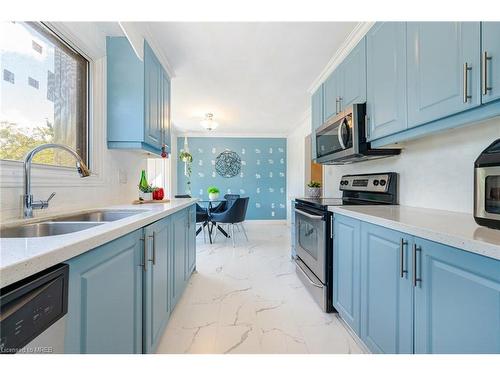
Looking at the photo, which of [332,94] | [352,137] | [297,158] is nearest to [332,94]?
[332,94]

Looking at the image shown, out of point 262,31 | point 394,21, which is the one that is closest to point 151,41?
point 262,31

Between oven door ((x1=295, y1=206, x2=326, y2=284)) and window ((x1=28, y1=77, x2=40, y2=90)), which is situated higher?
window ((x1=28, y1=77, x2=40, y2=90))

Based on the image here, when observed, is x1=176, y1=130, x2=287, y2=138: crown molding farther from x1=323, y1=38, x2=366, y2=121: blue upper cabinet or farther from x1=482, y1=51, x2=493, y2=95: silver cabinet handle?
x1=482, y1=51, x2=493, y2=95: silver cabinet handle

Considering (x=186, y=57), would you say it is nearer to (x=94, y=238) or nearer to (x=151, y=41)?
(x=151, y=41)

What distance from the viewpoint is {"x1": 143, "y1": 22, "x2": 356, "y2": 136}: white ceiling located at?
1942mm

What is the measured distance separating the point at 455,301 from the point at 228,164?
5327 millimetres

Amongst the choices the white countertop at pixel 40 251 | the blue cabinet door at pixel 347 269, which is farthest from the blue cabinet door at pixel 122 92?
the blue cabinet door at pixel 347 269

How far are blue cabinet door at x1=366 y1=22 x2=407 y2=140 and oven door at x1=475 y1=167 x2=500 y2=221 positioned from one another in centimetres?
59

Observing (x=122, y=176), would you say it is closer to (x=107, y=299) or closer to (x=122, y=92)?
(x=122, y=92)

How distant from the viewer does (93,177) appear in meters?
1.73

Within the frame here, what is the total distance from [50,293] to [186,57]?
2436 millimetres

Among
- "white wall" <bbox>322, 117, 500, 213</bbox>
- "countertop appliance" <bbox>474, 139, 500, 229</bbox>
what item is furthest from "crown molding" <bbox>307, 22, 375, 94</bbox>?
"countertop appliance" <bbox>474, 139, 500, 229</bbox>

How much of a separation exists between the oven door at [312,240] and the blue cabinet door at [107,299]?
4.21 feet

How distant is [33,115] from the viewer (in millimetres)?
1328
